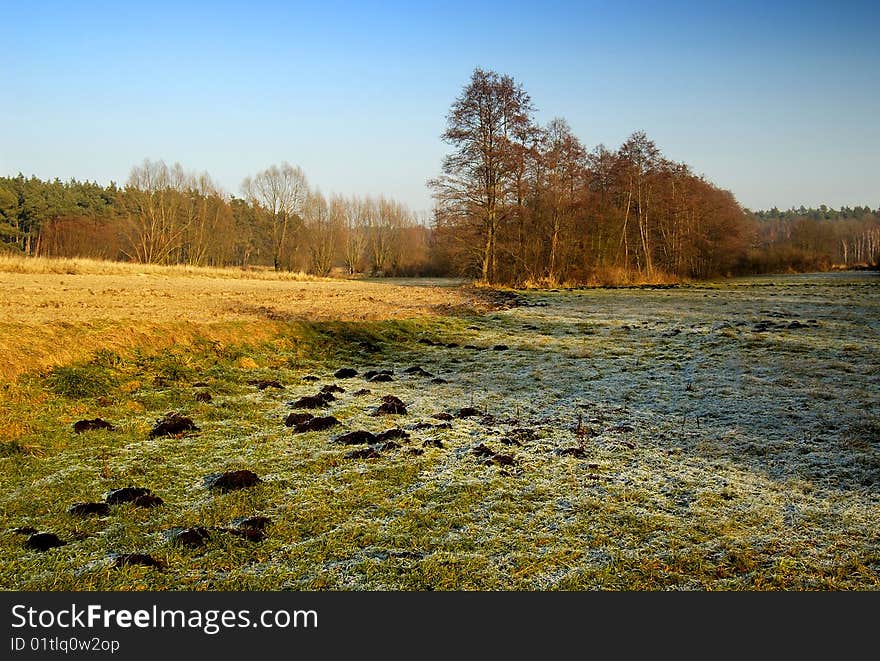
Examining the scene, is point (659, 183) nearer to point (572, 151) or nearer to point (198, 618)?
point (572, 151)

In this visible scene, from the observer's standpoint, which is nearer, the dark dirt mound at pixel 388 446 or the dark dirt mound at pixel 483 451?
the dark dirt mound at pixel 483 451

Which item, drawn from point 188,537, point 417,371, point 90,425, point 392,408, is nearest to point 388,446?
point 392,408

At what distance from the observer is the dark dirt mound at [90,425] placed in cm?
679

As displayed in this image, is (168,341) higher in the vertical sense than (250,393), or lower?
higher

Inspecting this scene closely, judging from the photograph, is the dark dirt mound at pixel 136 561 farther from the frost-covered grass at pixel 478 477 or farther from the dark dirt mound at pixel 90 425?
the dark dirt mound at pixel 90 425

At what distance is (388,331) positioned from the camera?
15.0 meters

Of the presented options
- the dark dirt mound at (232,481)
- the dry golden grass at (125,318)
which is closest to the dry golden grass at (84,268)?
the dry golden grass at (125,318)

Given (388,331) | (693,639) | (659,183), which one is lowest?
(693,639)

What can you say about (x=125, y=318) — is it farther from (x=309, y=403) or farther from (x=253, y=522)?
(x=253, y=522)

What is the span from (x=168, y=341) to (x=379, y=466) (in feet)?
22.1

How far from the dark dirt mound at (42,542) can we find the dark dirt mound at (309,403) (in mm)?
4128

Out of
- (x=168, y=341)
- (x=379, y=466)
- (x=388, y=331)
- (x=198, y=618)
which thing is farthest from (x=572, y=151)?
(x=198, y=618)

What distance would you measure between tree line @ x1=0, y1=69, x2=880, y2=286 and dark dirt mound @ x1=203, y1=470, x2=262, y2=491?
32.8 meters

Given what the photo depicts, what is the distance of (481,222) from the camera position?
125 ft
